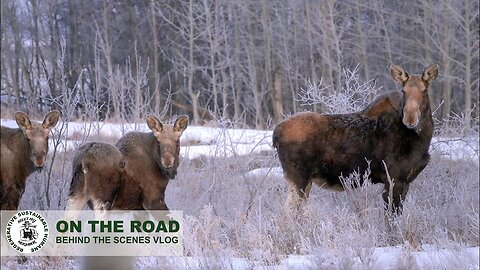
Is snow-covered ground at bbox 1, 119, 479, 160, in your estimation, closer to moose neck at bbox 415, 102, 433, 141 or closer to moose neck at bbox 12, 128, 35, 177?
moose neck at bbox 12, 128, 35, 177

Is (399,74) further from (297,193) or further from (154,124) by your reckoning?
(154,124)

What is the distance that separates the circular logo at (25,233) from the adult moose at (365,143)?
3025 mm

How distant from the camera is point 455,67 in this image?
27.8 meters

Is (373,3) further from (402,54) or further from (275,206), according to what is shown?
(275,206)

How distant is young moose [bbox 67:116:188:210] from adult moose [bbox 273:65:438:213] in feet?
6.54

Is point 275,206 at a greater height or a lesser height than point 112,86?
lesser


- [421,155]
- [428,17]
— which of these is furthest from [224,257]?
[428,17]

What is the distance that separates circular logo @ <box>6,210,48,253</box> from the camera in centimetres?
729

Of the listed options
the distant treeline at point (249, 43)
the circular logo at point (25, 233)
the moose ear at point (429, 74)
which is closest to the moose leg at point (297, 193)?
the moose ear at point (429, 74)

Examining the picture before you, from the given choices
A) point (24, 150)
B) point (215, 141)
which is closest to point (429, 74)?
point (24, 150)

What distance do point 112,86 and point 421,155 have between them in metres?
6.71

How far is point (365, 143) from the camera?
9117mm

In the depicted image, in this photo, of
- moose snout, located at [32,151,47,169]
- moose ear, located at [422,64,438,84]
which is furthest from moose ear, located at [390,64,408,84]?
moose snout, located at [32,151,47,169]

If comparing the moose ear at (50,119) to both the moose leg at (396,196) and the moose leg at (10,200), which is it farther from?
the moose leg at (396,196)
